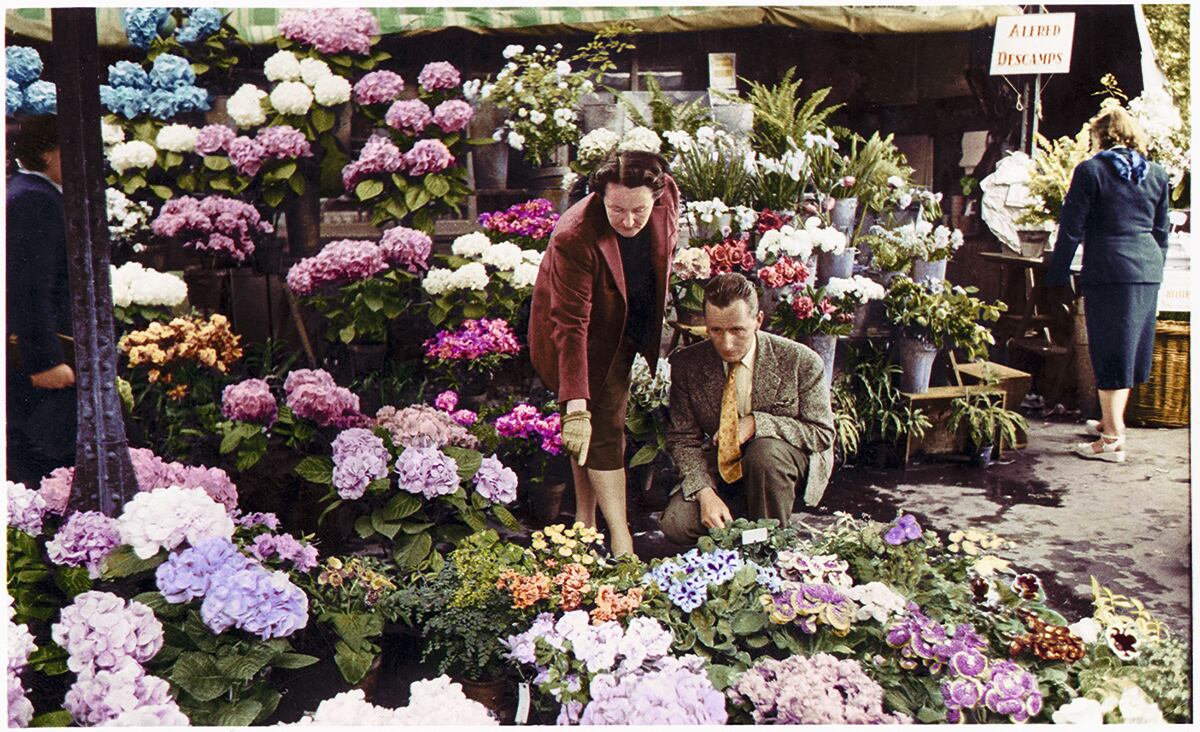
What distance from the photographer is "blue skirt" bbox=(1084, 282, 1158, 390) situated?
3.37 m

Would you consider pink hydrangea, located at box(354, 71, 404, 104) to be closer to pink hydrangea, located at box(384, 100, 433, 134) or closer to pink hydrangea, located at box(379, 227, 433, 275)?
pink hydrangea, located at box(384, 100, 433, 134)

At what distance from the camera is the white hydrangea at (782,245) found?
11.2 feet

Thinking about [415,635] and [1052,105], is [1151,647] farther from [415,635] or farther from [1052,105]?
[415,635]

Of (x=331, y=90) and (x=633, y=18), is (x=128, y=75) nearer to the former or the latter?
(x=331, y=90)

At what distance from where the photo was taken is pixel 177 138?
3.39m

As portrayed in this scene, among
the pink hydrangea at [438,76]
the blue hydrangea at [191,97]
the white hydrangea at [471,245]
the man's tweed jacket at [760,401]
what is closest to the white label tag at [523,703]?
the man's tweed jacket at [760,401]

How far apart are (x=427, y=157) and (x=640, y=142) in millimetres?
733

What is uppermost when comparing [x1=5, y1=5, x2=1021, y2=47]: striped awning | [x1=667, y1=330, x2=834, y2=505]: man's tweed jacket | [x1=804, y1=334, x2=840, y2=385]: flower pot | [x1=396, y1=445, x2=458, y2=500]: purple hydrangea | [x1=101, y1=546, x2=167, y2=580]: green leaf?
[x1=5, y1=5, x2=1021, y2=47]: striped awning

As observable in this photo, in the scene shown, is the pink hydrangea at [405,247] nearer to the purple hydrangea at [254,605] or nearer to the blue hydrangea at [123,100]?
the blue hydrangea at [123,100]

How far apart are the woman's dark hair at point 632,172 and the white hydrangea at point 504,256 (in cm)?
35

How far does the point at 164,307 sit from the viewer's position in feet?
11.1

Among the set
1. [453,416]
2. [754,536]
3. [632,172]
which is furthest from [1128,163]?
[453,416]

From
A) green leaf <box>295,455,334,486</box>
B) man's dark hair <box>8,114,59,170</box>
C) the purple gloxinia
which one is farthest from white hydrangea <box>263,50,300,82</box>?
the purple gloxinia

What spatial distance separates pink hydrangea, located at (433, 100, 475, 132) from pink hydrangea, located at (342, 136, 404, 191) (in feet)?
0.59
